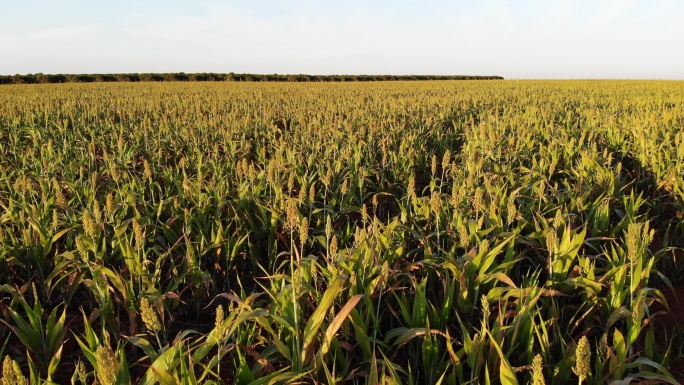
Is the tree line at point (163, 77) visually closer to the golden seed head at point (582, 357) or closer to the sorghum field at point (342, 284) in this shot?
the sorghum field at point (342, 284)

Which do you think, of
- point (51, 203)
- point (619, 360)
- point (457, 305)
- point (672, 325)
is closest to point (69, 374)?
point (51, 203)

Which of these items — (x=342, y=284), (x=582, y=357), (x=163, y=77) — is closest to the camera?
(x=582, y=357)

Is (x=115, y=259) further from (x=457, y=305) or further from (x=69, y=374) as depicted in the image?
(x=457, y=305)

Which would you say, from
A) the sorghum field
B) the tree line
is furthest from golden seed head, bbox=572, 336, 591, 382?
the tree line

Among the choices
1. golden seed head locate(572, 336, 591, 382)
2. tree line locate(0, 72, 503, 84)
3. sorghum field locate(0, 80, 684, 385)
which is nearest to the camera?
golden seed head locate(572, 336, 591, 382)

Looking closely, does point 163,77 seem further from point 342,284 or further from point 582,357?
point 582,357

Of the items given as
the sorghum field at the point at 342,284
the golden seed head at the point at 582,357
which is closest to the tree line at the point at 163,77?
the sorghum field at the point at 342,284

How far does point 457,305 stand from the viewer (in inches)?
95.0

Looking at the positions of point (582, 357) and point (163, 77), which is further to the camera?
point (163, 77)

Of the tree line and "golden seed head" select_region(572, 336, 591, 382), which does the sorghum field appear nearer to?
"golden seed head" select_region(572, 336, 591, 382)

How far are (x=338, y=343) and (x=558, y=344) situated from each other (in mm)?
1099

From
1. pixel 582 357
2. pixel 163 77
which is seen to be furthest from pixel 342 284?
pixel 163 77

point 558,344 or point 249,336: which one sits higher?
point 249,336

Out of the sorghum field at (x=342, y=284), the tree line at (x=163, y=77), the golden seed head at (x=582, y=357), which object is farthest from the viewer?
the tree line at (x=163, y=77)
